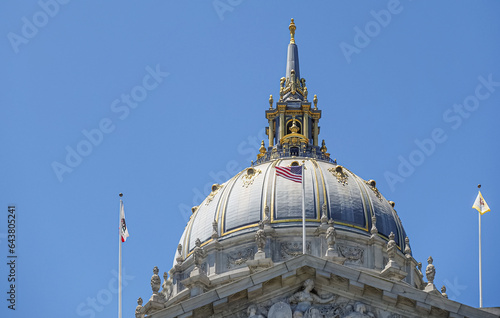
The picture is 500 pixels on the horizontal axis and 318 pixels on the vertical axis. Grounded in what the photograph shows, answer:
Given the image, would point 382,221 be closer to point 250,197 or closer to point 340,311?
point 250,197

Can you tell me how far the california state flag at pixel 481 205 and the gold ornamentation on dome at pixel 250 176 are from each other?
25.0 meters

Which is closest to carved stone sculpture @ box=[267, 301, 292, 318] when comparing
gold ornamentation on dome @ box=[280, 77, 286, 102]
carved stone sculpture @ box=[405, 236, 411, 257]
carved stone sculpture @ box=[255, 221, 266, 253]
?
carved stone sculpture @ box=[255, 221, 266, 253]

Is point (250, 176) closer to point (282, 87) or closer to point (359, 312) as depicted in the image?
point (282, 87)

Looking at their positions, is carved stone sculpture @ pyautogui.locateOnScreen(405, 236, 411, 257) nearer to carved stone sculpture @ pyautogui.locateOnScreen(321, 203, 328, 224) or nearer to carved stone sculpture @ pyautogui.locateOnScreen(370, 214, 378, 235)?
carved stone sculpture @ pyautogui.locateOnScreen(370, 214, 378, 235)

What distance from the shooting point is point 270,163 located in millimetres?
110188

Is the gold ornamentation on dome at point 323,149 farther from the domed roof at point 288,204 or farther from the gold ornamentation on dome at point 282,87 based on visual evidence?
the gold ornamentation on dome at point 282,87

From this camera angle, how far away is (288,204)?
342 ft

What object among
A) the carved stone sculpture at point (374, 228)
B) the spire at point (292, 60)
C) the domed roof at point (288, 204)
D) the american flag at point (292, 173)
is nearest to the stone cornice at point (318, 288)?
the american flag at point (292, 173)

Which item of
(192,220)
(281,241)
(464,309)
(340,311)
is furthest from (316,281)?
(192,220)

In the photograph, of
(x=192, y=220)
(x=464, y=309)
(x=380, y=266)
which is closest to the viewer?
(x=464, y=309)

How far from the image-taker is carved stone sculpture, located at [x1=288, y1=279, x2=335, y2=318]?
192ft

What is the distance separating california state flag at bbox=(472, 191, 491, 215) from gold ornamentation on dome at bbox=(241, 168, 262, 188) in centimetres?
2498

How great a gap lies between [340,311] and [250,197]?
4803 centimetres

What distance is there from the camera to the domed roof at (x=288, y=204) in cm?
10356
